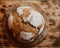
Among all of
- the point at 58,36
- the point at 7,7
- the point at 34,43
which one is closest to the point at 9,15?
the point at 7,7

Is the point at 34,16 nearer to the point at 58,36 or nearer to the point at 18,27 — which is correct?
the point at 18,27

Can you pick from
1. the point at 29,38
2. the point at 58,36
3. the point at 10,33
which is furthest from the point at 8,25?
the point at 58,36

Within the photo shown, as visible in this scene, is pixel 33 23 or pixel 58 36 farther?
pixel 58 36

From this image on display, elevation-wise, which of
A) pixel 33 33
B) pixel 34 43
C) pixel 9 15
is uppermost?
pixel 9 15

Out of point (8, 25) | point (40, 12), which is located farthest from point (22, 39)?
point (40, 12)

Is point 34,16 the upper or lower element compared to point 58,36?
upper

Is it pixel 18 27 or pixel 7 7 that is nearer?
pixel 18 27

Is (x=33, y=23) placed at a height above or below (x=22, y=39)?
above

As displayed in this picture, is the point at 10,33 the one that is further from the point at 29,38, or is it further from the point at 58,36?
the point at 58,36
